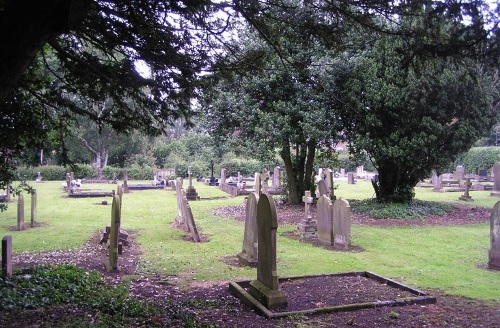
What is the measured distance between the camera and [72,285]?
279 inches

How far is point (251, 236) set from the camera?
10.1m

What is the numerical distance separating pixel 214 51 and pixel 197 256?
5.56m

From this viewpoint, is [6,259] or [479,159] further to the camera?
[479,159]

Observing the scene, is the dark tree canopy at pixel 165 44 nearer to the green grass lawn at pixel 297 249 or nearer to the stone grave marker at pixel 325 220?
the green grass lawn at pixel 297 249

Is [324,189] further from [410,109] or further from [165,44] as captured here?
[165,44]

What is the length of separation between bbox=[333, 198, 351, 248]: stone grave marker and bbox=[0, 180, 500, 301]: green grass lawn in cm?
61

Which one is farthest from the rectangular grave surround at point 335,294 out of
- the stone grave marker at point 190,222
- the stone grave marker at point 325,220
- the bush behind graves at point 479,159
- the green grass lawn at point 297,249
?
the bush behind graves at point 479,159

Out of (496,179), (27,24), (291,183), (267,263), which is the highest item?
(27,24)

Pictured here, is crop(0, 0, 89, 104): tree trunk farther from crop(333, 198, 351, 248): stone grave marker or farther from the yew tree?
the yew tree

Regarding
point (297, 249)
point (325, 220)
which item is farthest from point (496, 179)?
point (297, 249)

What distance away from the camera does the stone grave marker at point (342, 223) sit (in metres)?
11.7

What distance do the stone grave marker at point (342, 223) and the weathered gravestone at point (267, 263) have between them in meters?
5.07

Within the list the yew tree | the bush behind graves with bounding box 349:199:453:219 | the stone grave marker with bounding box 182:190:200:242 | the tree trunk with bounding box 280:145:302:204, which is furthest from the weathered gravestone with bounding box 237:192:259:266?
the tree trunk with bounding box 280:145:302:204

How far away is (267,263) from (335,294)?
4.36 ft
